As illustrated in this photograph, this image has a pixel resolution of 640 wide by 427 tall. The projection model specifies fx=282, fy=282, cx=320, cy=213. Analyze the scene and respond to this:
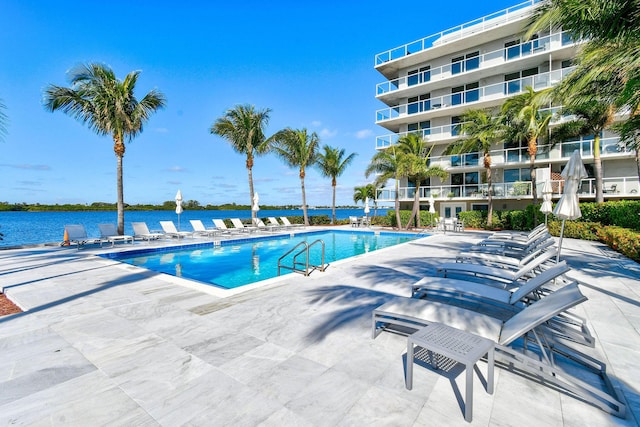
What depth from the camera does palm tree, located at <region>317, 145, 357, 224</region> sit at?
26.5 m

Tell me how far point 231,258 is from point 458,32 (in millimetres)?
26418

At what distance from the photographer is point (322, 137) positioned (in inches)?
982

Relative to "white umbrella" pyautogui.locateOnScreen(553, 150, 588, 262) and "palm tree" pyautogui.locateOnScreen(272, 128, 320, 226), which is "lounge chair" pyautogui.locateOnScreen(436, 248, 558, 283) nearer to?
"white umbrella" pyautogui.locateOnScreen(553, 150, 588, 262)

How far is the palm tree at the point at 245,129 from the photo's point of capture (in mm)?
20125

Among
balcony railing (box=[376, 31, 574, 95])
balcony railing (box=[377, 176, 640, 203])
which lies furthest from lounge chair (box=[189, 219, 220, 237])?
balcony railing (box=[376, 31, 574, 95])

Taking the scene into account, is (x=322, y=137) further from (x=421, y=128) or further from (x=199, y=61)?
(x=199, y=61)

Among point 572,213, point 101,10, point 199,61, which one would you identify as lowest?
point 572,213

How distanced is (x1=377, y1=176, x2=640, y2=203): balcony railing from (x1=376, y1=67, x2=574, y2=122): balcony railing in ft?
21.8

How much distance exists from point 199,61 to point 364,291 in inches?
863

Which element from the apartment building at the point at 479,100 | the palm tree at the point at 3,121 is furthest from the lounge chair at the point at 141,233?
the apartment building at the point at 479,100

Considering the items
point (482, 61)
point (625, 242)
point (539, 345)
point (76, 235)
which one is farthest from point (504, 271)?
point (482, 61)

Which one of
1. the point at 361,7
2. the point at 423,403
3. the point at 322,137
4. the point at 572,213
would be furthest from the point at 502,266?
the point at 322,137

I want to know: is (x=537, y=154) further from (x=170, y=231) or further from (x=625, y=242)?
(x=170, y=231)

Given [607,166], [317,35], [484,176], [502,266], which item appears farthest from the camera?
[484,176]
